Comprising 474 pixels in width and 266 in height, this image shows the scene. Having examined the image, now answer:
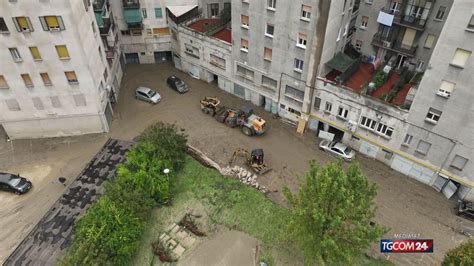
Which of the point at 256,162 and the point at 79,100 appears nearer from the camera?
the point at 256,162

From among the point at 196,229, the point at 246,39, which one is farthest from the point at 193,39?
the point at 196,229

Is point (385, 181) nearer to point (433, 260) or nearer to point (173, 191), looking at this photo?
point (433, 260)

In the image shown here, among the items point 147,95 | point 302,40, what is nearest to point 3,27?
point 147,95

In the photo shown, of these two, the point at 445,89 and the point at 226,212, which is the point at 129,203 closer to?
the point at 226,212

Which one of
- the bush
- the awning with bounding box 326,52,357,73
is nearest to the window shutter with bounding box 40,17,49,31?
the bush

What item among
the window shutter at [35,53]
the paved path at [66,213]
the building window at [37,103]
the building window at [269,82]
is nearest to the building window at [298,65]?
the building window at [269,82]

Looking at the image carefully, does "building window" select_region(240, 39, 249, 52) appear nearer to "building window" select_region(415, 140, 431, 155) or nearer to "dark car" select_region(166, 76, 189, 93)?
"dark car" select_region(166, 76, 189, 93)
